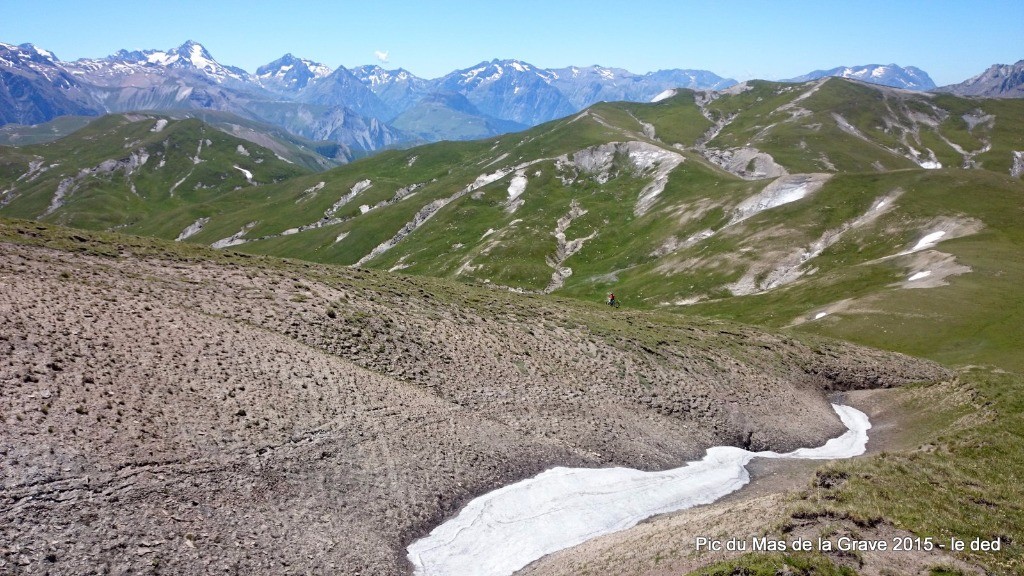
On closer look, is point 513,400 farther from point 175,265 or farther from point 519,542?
point 175,265

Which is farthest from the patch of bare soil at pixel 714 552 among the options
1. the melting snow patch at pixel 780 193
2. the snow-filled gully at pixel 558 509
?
the melting snow patch at pixel 780 193

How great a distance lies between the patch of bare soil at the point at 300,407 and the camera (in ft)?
80.6

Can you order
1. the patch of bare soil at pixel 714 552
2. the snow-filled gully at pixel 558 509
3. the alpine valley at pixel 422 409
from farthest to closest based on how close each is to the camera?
the snow-filled gully at pixel 558 509, the alpine valley at pixel 422 409, the patch of bare soil at pixel 714 552

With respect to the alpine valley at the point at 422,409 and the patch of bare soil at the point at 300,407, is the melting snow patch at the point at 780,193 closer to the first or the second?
the alpine valley at the point at 422,409

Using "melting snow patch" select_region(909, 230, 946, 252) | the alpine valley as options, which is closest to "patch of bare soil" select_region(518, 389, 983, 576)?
the alpine valley

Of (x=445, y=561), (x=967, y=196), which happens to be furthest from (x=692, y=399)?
(x=967, y=196)

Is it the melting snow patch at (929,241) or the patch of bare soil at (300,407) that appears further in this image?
the melting snow patch at (929,241)

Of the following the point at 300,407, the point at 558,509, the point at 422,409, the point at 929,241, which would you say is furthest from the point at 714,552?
the point at 929,241

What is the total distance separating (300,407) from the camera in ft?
112

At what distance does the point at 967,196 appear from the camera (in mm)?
112375

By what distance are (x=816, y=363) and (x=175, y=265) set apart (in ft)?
208

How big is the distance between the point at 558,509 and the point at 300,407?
55.9 ft

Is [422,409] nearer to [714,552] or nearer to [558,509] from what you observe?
[558,509]

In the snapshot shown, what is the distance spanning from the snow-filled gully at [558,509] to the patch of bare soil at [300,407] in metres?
1.24
